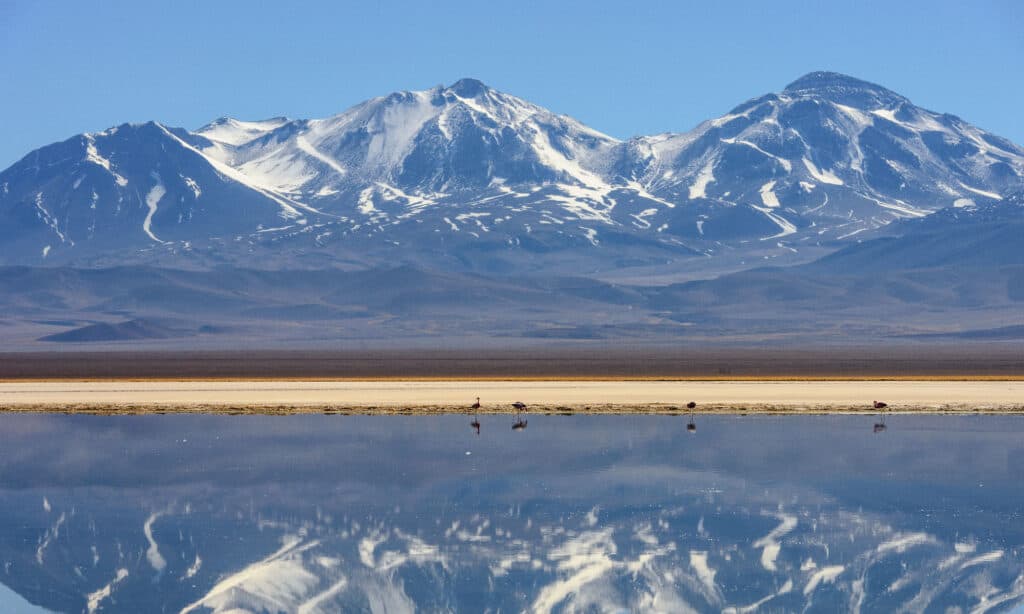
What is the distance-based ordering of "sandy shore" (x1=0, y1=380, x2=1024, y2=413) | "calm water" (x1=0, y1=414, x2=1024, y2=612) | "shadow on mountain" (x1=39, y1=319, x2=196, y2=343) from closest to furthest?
"calm water" (x1=0, y1=414, x2=1024, y2=612) → "sandy shore" (x1=0, y1=380, x2=1024, y2=413) → "shadow on mountain" (x1=39, y1=319, x2=196, y2=343)

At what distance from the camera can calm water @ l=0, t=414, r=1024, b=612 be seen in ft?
66.5

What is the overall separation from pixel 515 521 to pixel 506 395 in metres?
29.3

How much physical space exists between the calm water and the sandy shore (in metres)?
8.51

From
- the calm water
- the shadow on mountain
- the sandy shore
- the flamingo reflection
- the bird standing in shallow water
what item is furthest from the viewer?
the shadow on mountain

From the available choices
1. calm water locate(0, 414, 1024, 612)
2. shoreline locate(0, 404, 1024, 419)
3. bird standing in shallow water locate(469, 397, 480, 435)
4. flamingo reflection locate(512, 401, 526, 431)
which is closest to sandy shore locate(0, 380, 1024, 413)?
shoreline locate(0, 404, 1024, 419)

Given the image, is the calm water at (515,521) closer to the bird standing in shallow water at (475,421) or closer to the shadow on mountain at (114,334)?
the bird standing in shallow water at (475,421)

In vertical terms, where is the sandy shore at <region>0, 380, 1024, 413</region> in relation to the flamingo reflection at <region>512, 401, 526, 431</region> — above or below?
above

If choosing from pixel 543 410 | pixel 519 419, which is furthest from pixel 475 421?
pixel 543 410

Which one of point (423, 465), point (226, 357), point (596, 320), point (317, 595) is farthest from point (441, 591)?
point (596, 320)

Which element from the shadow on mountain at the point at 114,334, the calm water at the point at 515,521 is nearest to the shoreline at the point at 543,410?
the calm water at the point at 515,521

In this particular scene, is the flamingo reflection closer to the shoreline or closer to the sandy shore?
the shoreline

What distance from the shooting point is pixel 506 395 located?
179ft

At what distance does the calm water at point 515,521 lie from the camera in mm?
20281

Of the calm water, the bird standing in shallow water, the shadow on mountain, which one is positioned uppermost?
the shadow on mountain
